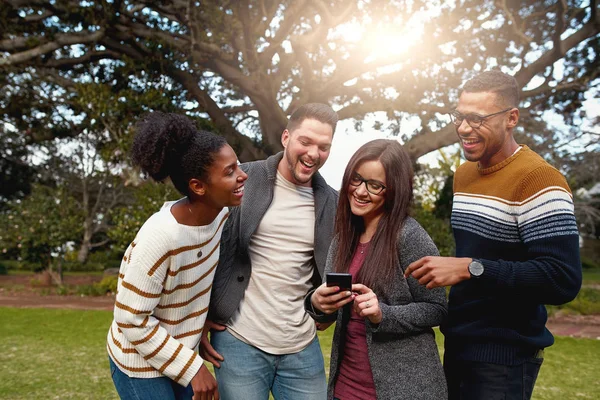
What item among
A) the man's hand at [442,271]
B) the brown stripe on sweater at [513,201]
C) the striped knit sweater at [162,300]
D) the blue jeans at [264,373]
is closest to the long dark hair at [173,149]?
the striped knit sweater at [162,300]

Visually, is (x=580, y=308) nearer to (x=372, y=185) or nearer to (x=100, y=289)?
(x=372, y=185)

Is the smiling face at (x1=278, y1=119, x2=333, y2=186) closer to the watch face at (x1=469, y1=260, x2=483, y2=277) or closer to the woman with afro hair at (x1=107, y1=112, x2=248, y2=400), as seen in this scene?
the woman with afro hair at (x1=107, y1=112, x2=248, y2=400)

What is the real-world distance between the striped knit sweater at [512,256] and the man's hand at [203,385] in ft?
3.23

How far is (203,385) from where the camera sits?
7.18 ft

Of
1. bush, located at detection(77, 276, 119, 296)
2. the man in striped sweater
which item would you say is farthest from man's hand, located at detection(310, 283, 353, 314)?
bush, located at detection(77, 276, 119, 296)

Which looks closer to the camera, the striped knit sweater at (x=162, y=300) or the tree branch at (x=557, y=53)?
the striped knit sweater at (x=162, y=300)

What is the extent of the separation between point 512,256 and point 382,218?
531 mm

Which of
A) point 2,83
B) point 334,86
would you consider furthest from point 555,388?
point 2,83

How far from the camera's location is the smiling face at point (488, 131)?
219 centimetres

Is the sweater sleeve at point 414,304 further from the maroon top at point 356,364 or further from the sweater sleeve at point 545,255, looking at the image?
the sweater sleeve at point 545,255

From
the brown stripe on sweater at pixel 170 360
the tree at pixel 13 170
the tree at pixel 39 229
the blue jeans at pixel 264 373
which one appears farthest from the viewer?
the tree at pixel 13 170

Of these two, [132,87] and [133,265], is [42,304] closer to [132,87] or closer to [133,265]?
[132,87]

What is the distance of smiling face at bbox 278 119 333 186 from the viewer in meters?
2.76

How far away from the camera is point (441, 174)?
2455 cm
